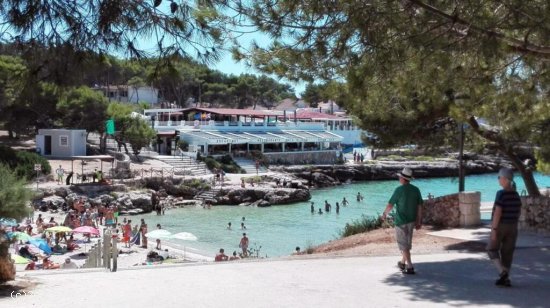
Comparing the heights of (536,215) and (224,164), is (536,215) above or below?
below

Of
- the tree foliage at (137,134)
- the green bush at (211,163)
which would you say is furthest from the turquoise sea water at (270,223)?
the tree foliage at (137,134)

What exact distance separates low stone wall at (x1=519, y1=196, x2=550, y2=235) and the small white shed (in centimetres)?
3791

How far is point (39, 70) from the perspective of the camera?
5.88m

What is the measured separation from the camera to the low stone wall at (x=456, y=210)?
12.8 m

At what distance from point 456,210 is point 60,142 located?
121ft

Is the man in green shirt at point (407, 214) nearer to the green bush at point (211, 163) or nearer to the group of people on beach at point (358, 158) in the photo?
the green bush at point (211, 163)

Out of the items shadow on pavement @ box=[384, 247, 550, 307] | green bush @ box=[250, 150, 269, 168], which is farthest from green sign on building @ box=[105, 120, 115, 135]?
shadow on pavement @ box=[384, 247, 550, 307]

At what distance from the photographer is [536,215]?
457 inches

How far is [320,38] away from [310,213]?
30.5m

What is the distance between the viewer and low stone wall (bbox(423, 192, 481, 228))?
1275 centimetres

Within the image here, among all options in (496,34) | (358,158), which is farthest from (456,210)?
(358,158)

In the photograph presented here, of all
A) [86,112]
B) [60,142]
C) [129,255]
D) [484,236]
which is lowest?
[129,255]

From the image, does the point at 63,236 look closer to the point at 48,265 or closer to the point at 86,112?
the point at 48,265

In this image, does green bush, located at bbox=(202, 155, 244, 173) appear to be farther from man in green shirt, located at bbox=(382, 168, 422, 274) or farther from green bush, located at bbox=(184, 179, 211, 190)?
man in green shirt, located at bbox=(382, 168, 422, 274)
